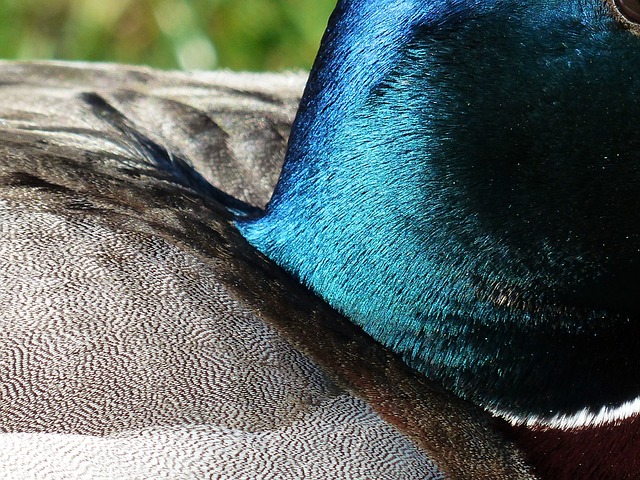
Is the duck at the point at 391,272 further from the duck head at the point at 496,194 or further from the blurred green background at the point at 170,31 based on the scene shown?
the blurred green background at the point at 170,31

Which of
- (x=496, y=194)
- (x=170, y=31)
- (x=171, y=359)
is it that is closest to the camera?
(x=171, y=359)

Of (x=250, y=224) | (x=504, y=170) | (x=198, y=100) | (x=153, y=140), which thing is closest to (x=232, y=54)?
(x=198, y=100)

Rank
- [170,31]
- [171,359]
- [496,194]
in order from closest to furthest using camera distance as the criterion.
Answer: [171,359] < [496,194] < [170,31]

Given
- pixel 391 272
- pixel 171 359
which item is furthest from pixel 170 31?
pixel 171 359

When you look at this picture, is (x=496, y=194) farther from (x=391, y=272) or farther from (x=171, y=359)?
(x=171, y=359)

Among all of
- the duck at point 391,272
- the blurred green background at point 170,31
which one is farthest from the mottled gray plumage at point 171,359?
the blurred green background at point 170,31

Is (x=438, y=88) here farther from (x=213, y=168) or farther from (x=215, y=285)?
(x=213, y=168)
